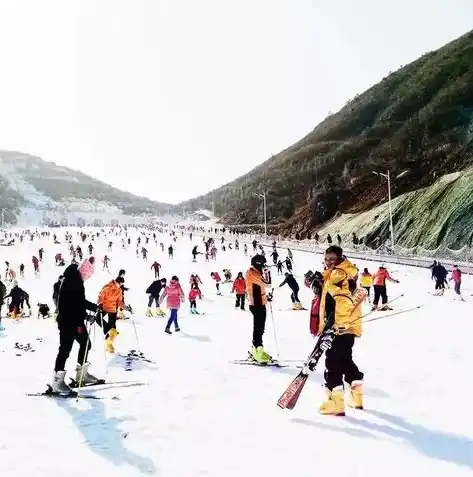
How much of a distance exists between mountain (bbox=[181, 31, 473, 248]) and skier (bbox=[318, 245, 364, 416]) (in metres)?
32.3

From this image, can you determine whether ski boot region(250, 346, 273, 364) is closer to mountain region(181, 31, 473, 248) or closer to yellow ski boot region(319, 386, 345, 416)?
yellow ski boot region(319, 386, 345, 416)

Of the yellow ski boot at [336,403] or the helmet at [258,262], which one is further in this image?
the helmet at [258,262]

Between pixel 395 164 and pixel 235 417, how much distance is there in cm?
7776

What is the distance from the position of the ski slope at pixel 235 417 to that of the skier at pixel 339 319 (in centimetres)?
26

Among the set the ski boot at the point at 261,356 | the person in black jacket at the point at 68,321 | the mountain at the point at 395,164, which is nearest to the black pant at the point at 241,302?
the ski boot at the point at 261,356

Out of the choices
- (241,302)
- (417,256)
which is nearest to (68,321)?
(241,302)

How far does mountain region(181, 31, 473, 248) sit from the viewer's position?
42.5 metres

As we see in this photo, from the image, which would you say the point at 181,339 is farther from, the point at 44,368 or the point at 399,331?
the point at 399,331

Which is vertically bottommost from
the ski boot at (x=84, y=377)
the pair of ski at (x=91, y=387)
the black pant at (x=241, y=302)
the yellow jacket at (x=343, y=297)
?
the black pant at (x=241, y=302)

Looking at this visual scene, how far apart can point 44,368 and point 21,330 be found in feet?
20.1

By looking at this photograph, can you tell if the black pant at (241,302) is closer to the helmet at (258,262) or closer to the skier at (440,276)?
the skier at (440,276)

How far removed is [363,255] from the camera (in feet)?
A: 123

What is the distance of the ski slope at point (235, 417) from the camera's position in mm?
4535

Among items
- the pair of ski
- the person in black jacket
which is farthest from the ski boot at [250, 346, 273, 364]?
the person in black jacket
